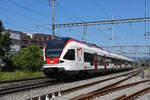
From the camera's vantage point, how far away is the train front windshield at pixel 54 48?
13.2 m

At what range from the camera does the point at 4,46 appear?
1419 inches

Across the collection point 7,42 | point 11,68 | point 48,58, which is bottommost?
point 11,68

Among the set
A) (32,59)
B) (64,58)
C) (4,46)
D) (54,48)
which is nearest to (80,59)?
(64,58)

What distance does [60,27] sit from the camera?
2309 cm

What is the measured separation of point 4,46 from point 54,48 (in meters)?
25.5

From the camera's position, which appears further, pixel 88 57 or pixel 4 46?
pixel 4 46

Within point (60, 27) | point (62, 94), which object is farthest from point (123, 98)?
point (60, 27)

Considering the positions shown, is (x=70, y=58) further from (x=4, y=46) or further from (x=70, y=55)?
(x=4, y=46)

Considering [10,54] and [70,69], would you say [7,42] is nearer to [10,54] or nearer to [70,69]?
[10,54]

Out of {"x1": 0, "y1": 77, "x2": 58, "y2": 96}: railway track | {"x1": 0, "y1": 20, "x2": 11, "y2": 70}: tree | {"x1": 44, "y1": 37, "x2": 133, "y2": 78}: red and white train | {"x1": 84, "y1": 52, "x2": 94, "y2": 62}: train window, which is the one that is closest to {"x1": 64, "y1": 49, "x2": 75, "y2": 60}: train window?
{"x1": 44, "y1": 37, "x2": 133, "y2": 78}: red and white train

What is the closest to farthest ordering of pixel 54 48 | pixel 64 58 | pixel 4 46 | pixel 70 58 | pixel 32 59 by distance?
pixel 64 58 < pixel 70 58 < pixel 54 48 < pixel 32 59 < pixel 4 46

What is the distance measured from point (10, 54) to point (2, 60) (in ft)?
6.47

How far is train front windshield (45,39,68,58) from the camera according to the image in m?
13.2

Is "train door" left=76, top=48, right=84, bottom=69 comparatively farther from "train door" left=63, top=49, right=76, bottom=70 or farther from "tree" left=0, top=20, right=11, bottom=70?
"tree" left=0, top=20, right=11, bottom=70
